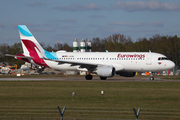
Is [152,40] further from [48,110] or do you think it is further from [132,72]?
[48,110]

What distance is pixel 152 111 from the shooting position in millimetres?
16156

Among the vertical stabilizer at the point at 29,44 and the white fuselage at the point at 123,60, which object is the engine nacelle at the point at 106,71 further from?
the vertical stabilizer at the point at 29,44

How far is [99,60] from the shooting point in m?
46.7

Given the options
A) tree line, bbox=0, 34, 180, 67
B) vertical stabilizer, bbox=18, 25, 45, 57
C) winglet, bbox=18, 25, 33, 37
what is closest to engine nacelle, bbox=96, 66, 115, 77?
vertical stabilizer, bbox=18, 25, 45, 57

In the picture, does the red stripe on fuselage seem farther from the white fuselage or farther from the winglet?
the winglet

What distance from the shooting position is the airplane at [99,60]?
44312 mm

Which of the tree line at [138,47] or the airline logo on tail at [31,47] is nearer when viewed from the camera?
the airline logo on tail at [31,47]

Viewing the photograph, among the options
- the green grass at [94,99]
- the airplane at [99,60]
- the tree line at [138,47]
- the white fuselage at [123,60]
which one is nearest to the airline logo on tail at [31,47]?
the airplane at [99,60]

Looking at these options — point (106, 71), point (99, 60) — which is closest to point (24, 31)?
point (99, 60)

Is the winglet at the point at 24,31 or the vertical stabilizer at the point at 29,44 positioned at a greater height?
the winglet at the point at 24,31

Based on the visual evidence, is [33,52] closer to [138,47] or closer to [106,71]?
[106,71]

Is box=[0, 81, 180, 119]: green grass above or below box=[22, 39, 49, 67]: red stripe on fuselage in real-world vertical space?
below

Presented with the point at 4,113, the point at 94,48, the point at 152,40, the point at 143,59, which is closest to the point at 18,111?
the point at 4,113

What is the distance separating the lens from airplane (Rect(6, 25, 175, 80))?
145 feet
